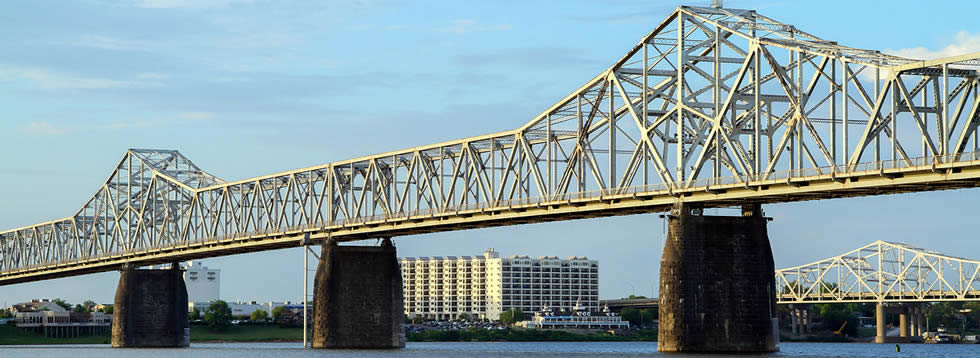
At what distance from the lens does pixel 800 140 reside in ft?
269

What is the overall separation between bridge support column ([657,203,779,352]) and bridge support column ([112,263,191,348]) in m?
77.7

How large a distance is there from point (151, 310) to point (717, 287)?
82171mm

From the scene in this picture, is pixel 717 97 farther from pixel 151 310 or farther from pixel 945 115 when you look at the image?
pixel 151 310

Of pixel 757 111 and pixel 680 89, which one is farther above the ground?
pixel 680 89

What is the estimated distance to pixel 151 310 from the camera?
156250mm

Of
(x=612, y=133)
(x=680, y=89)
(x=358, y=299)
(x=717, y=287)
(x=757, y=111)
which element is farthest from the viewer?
(x=358, y=299)

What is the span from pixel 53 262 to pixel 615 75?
107m

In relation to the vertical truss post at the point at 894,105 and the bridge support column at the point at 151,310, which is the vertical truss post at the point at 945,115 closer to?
the vertical truss post at the point at 894,105

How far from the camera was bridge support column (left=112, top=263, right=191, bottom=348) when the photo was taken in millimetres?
154625

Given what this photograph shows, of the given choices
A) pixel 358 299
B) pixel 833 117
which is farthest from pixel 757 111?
pixel 358 299

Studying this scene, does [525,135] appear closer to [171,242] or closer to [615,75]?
[615,75]

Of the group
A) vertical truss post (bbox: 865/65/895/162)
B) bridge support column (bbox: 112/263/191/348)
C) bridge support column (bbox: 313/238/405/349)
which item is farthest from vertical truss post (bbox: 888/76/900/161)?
bridge support column (bbox: 112/263/191/348)

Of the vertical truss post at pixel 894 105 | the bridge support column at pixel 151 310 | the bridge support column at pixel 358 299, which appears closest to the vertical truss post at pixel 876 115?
the vertical truss post at pixel 894 105

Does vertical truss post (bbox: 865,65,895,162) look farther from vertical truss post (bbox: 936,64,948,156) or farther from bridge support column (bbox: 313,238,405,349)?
bridge support column (bbox: 313,238,405,349)
